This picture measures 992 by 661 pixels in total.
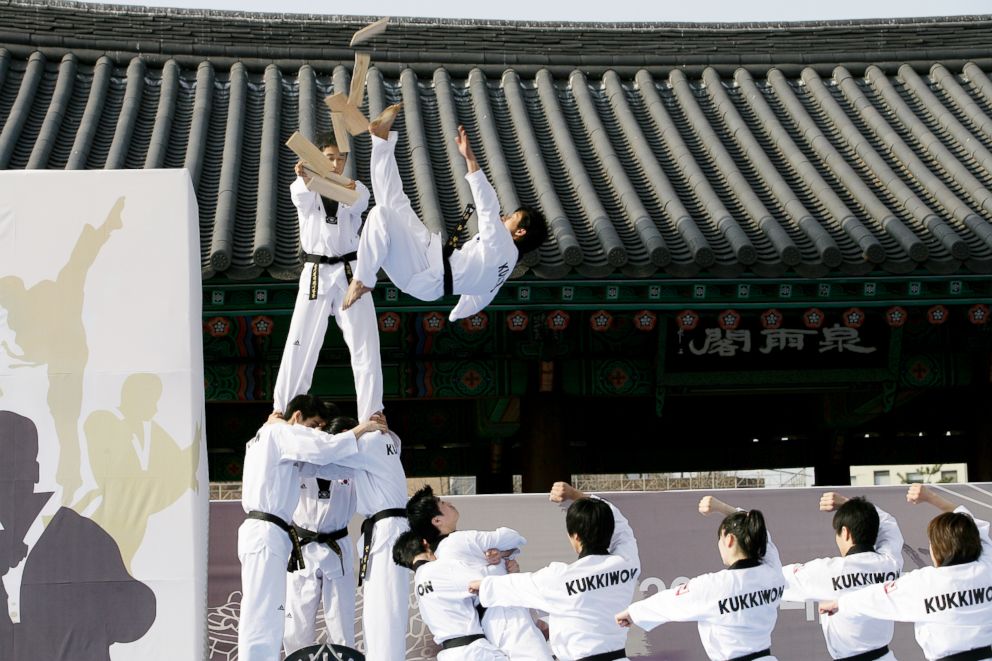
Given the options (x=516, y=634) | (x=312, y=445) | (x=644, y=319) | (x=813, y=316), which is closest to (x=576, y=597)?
(x=516, y=634)

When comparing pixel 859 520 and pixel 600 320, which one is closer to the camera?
pixel 859 520

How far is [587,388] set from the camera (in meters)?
10.9

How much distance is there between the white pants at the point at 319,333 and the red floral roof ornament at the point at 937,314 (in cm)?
420

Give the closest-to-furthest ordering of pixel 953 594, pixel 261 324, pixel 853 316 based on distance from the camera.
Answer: pixel 953 594, pixel 261 324, pixel 853 316

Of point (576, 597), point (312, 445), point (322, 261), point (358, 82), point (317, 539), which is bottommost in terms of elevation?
point (576, 597)

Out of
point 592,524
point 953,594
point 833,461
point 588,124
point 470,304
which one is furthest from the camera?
point 833,461

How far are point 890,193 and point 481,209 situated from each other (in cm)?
435

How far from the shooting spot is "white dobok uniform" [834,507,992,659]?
24.8 feet

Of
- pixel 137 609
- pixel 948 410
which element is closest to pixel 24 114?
pixel 137 609

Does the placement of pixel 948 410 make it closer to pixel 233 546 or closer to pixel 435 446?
pixel 435 446

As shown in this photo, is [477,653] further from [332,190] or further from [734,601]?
[332,190]

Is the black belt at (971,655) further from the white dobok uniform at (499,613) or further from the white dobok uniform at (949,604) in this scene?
the white dobok uniform at (499,613)

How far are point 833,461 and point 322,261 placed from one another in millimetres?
6533

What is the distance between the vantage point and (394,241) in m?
8.39
